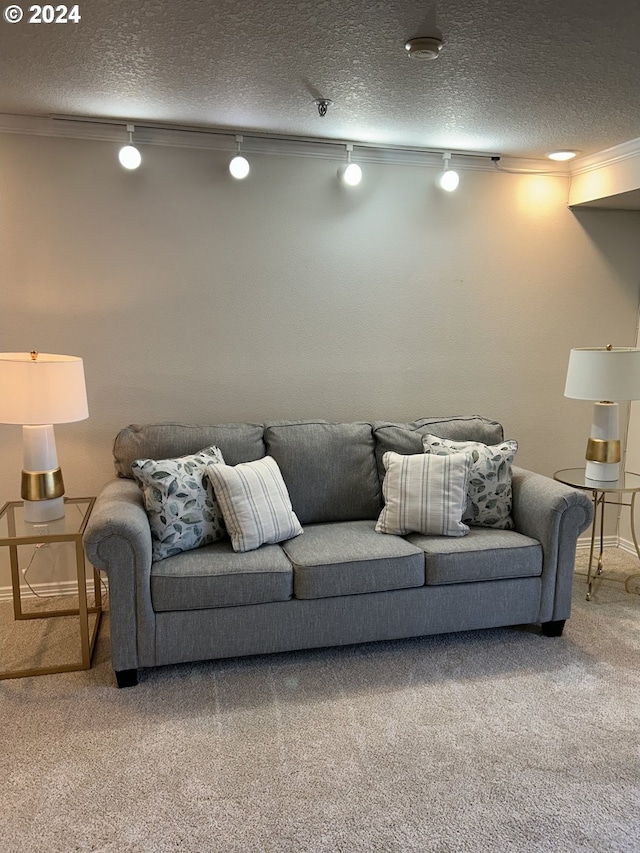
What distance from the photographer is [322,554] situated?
2.75 metres

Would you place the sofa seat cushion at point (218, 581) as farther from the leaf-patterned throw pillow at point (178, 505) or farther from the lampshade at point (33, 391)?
the lampshade at point (33, 391)

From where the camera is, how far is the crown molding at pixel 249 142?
3.06 m

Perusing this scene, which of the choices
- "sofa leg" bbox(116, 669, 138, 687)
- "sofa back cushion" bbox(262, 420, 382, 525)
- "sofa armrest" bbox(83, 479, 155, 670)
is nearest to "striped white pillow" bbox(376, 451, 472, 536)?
"sofa back cushion" bbox(262, 420, 382, 525)

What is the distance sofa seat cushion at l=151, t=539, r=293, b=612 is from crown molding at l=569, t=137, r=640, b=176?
2.75 meters

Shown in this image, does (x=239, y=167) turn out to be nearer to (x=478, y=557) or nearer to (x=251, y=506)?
(x=251, y=506)

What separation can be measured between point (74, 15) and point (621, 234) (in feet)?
10.8

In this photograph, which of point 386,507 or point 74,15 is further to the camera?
point 386,507

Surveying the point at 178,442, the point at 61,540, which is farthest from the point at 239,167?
the point at 61,540

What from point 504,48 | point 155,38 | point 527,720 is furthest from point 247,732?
point 504,48

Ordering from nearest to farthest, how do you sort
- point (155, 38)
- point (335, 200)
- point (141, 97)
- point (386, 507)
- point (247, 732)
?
1. point (155, 38)
2. point (247, 732)
3. point (141, 97)
4. point (386, 507)
5. point (335, 200)

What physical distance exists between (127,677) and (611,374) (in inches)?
106

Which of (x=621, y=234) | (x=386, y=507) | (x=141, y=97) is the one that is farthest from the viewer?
(x=621, y=234)

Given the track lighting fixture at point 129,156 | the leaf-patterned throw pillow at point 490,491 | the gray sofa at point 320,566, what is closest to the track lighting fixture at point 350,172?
the track lighting fixture at point 129,156

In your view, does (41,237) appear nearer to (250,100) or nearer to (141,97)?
(141,97)
